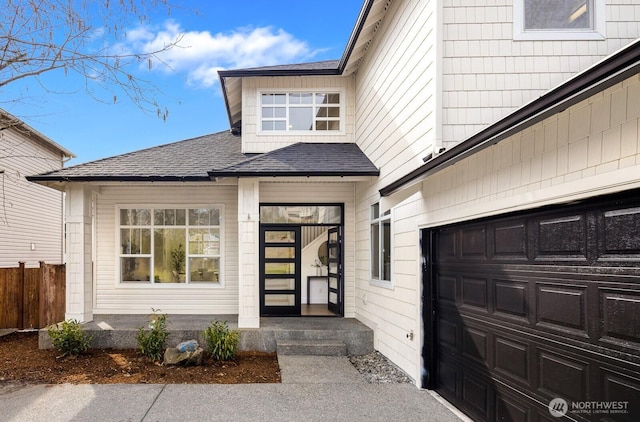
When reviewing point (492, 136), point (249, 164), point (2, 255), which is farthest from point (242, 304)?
point (2, 255)

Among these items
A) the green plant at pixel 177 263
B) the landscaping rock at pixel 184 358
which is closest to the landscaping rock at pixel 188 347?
the landscaping rock at pixel 184 358

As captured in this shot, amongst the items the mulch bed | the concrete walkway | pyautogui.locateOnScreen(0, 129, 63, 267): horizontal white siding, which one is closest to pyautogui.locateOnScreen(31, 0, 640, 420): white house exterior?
the concrete walkway

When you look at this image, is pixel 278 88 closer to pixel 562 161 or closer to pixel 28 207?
pixel 562 161

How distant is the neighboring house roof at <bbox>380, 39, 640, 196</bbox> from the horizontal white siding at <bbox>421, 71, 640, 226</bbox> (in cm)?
19

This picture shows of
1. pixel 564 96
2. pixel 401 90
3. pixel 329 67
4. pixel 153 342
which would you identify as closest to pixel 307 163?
pixel 401 90

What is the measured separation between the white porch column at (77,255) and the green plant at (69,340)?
2.67 ft

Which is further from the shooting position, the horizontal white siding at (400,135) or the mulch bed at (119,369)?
the mulch bed at (119,369)

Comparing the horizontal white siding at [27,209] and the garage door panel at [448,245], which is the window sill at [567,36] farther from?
the horizontal white siding at [27,209]

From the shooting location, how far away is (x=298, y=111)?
30.7 ft

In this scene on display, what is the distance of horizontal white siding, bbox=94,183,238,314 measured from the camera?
9.19 m

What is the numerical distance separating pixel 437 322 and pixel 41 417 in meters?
4.38

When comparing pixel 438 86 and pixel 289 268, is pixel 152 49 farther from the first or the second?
pixel 289 268

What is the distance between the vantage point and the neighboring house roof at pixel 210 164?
7.53m

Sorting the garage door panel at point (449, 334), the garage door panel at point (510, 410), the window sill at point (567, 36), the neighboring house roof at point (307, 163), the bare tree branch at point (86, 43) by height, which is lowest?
the garage door panel at point (510, 410)
